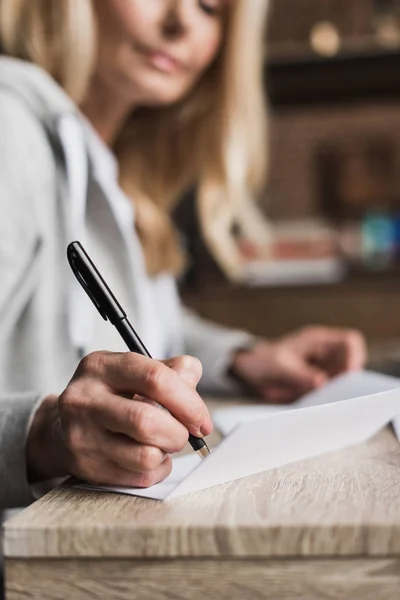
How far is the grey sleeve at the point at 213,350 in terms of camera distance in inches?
41.0

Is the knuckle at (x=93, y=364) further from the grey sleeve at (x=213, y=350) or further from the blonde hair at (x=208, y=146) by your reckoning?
the blonde hair at (x=208, y=146)

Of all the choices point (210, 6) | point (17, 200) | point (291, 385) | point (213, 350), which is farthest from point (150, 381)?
point (210, 6)

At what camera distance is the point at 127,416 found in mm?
413

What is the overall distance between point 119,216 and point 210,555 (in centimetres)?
47

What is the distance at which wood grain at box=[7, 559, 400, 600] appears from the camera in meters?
0.35

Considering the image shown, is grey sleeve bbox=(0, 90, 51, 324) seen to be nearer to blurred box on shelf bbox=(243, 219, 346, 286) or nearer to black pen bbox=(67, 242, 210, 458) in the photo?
black pen bbox=(67, 242, 210, 458)

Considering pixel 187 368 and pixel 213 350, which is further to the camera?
pixel 213 350

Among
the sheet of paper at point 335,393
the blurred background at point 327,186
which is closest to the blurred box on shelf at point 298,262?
the blurred background at point 327,186

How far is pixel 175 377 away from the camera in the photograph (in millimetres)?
423

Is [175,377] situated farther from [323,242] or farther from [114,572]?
Answer: [323,242]

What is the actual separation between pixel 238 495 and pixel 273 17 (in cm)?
250

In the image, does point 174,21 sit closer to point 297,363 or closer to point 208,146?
point 208,146

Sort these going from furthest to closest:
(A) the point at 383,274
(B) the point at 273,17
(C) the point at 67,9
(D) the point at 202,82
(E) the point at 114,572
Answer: (B) the point at 273,17 → (A) the point at 383,274 → (D) the point at 202,82 → (C) the point at 67,9 → (E) the point at 114,572

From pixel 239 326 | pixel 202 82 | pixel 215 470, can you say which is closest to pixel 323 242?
pixel 239 326
